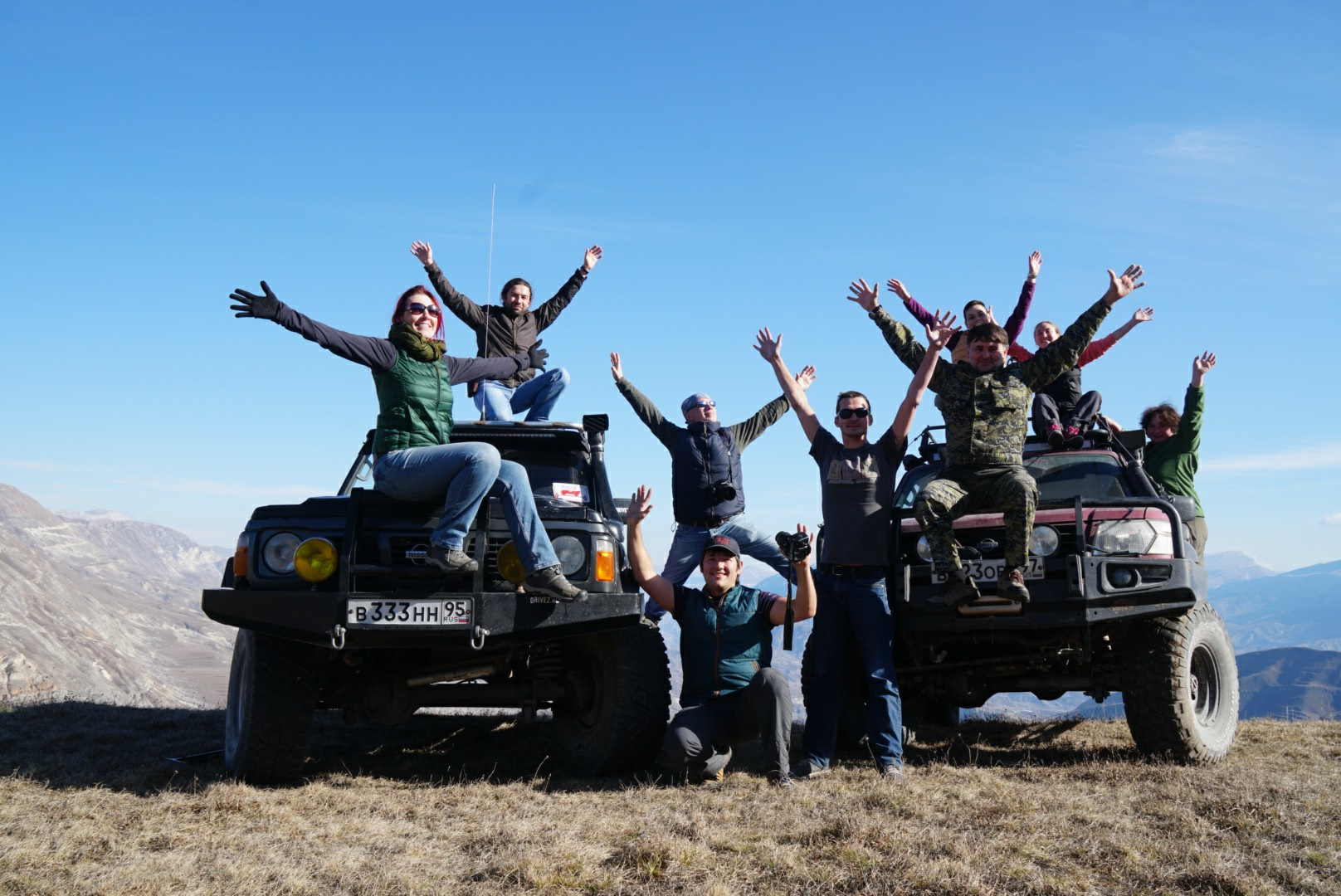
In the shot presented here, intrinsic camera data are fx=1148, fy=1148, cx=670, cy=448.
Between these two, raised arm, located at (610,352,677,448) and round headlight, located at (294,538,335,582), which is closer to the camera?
round headlight, located at (294,538,335,582)

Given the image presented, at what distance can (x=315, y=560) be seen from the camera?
19.9 ft

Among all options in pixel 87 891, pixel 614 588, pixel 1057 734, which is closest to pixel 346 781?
pixel 614 588

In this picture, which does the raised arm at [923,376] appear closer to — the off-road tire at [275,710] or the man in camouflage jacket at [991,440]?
the man in camouflage jacket at [991,440]

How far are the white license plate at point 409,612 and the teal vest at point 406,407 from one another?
913 mm

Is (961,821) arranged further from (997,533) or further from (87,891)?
(87,891)

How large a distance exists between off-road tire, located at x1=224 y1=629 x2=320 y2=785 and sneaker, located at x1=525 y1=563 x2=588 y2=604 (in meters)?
1.40

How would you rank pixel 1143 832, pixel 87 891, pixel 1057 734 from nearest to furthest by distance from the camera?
pixel 87 891, pixel 1143 832, pixel 1057 734

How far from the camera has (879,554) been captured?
21.9 feet

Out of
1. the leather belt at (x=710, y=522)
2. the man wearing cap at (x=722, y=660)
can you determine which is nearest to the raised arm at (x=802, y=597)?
the man wearing cap at (x=722, y=660)

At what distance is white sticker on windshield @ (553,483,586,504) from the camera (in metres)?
7.45

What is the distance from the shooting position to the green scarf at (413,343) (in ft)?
21.0

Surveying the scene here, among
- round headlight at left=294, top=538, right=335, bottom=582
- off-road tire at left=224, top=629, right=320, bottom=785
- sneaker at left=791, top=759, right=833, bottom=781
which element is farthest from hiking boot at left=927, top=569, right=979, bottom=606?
off-road tire at left=224, top=629, right=320, bottom=785

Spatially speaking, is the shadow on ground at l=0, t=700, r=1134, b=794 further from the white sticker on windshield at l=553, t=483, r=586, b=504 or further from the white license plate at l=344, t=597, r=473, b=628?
the white sticker on windshield at l=553, t=483, r=586, b=504

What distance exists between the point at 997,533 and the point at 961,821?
7.67 feet
